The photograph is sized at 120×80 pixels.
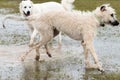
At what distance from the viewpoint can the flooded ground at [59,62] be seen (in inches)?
380

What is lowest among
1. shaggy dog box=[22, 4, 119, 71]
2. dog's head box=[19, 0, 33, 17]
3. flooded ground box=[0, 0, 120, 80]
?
flooded ground box=[0, 0, 120, 80]

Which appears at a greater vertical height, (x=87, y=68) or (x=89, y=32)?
(x=89, y=32)

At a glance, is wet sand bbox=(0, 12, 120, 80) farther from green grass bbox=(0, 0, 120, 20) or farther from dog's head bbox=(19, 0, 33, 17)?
green grass bbox=(0, 0, 120, 20)

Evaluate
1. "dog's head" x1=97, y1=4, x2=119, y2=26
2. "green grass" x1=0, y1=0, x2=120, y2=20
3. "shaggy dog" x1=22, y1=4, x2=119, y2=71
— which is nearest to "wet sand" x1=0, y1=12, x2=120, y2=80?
"shaggy dog" x1=22, y1=4, x2=119, y2=71

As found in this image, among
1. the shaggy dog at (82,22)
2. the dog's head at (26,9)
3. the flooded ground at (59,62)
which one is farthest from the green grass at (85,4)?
the shaggy dog at (82,22)

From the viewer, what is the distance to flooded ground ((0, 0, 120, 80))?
31.6ft

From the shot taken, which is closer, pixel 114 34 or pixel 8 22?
pixel 114 34

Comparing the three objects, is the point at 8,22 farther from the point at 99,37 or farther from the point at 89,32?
the point at 89,32

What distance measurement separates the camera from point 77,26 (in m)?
10.4

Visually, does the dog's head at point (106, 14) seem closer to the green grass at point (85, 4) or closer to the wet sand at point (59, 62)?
the wet sand at point (59, 62)

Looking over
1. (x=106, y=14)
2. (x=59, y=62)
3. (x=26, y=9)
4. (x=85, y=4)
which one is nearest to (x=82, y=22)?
(x=106, y=14)

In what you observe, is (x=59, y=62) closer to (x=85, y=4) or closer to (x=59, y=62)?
(x=59, y=62)

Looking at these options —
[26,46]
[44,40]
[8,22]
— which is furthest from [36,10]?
[8,22]

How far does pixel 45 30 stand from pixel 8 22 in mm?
9926
